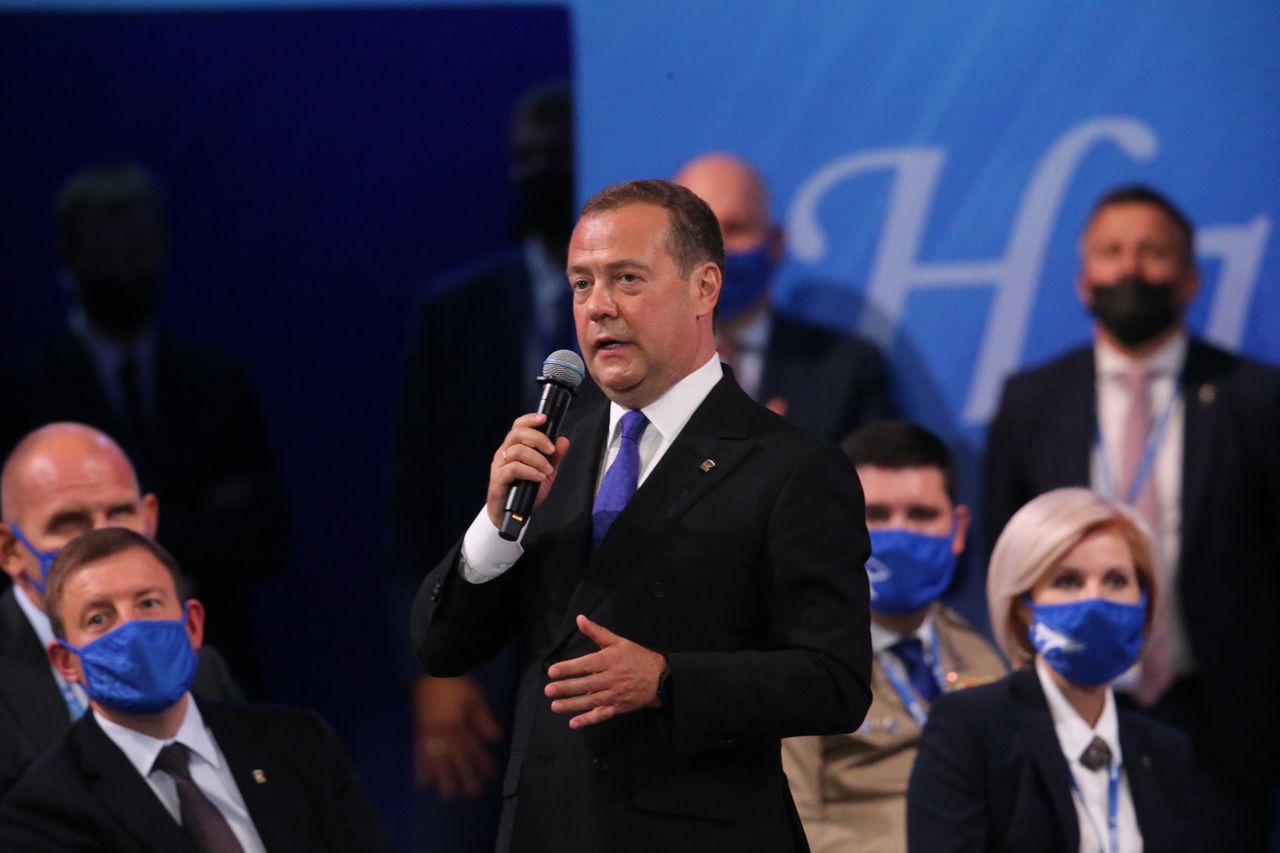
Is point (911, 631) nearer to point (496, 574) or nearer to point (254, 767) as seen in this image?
point (254, 767)

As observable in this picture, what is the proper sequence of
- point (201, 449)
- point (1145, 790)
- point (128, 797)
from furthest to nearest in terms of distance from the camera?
1. point (201, 449)
2. point (1145, 790)
3. point (128, 797)

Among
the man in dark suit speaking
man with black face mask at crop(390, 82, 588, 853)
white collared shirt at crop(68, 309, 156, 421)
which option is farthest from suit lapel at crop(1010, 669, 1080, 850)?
white collared shirt at crop(68, 309, 156, 421)

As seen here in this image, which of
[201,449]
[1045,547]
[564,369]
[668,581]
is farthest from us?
[201,449]

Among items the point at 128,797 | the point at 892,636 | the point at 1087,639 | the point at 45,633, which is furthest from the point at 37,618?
the point at 1087,639

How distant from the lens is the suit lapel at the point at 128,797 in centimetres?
322

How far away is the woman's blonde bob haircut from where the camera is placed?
349 centimetres

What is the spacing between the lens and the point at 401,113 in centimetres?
625

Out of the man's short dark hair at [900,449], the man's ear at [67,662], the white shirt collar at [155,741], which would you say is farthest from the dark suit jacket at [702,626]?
the man's short dark hair at [900,449]

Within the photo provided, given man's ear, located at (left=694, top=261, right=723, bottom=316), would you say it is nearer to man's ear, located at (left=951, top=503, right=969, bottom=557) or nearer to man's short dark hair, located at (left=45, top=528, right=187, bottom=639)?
man's short dark hair, located at (left=45, top=528, right=187, bottom=639)

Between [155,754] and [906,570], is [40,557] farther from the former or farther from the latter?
[906,570]

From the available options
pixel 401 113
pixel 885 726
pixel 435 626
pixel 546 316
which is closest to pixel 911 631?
pixel 885 726

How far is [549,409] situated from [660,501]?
0.58 feet

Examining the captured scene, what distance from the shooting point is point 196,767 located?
11.2 ft

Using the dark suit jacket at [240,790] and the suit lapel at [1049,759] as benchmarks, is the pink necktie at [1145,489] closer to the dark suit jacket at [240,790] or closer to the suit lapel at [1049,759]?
the suit lapel at [1049,759]
